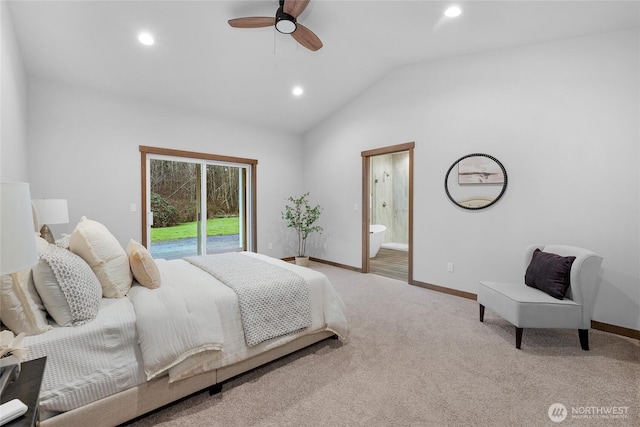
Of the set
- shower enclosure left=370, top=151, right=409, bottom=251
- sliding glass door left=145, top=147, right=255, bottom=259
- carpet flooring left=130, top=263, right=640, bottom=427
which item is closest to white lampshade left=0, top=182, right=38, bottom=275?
carpet flooring left=130, top=263, right=640, bottom=427

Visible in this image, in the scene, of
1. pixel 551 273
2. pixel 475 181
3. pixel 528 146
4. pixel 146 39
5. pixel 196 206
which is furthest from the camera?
pixel 196 206

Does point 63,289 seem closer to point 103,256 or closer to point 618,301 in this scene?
point 103,256

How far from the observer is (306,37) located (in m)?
2.78

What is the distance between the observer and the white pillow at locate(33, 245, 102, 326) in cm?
147

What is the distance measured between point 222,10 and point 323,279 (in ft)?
8.87

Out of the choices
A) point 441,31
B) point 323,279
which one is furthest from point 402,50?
point 323,279

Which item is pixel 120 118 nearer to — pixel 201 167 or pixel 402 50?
pixel 201 167

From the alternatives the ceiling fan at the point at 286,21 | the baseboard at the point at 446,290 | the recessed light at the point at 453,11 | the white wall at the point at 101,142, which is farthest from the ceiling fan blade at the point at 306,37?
the baseboard at the point at 446,290

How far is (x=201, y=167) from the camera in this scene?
4.75 m

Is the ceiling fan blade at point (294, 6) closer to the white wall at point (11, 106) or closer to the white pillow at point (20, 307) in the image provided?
the white wall at point (11, 106)

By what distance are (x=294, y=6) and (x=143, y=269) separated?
2.30 m

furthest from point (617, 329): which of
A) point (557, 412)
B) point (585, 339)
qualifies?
point (557, 412)

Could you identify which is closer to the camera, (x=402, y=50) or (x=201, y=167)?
(x=402, y=50)

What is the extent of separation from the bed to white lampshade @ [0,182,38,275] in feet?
2.20
